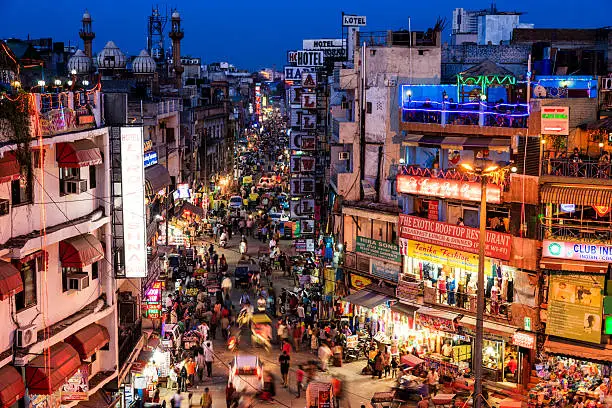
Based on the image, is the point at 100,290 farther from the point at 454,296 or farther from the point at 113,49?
the point at 113,49

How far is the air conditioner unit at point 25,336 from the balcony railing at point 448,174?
15.9 metres

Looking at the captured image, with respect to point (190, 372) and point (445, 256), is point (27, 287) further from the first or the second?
point (445, 256)

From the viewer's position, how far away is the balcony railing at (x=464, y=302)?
2933cm

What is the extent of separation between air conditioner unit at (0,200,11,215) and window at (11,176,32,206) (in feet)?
1.44

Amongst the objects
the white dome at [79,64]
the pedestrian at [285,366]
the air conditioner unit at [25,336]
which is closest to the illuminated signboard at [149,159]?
the pedestrian at [285,366]

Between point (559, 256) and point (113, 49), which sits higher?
point (113, 49)

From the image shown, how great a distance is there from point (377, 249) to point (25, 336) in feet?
60.2

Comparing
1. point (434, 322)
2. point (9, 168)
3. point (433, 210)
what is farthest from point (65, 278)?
point (433, 210)

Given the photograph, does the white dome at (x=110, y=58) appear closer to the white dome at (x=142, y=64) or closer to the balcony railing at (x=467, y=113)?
the white dome at (x=142, y=64)

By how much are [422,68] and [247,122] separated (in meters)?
107

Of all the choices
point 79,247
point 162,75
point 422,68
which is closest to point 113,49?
point 162,75

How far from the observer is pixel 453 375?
98.7ft

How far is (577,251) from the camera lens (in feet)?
89.2

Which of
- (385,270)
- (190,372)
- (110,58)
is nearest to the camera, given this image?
(190,372)
